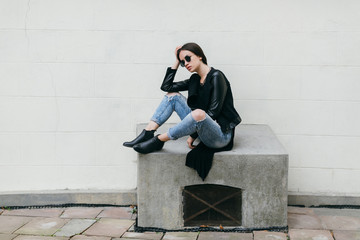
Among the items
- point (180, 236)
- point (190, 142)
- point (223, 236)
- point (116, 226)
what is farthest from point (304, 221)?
point (116, 226)

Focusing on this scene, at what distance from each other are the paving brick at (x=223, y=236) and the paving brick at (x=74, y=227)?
0.94m

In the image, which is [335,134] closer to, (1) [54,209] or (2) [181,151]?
(2) [181,151]

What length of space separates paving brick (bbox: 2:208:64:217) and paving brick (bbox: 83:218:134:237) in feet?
1.56

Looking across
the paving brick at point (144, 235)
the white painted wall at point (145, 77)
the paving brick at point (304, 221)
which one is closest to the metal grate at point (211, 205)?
the paving brick at point (144, 235)

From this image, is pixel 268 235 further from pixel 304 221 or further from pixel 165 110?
pixel 165 110

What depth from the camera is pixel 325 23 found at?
14.4 ft

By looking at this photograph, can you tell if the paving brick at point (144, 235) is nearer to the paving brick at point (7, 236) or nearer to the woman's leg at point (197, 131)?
the woman's leg at point (197, 131)

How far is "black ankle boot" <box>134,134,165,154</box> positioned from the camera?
381 cm

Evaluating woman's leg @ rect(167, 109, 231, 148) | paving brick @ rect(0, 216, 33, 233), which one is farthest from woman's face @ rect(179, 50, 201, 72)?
paving brick @ rect(0, 216, 33, 233)

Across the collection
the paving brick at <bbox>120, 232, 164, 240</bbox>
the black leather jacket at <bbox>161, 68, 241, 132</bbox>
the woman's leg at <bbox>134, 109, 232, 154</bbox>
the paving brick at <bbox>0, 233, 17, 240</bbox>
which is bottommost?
the paving brick at <bbox>0, 233, 17, 240</bbox>

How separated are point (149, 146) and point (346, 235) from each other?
1.67m

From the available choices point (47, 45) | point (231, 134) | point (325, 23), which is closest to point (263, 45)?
point (325, 23)

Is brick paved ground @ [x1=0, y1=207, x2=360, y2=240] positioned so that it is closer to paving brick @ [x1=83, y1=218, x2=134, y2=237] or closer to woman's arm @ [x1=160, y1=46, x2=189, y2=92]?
paving brick @ [x1=83, y1=218, x2=134, y2=237]

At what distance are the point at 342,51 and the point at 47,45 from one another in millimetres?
2642
